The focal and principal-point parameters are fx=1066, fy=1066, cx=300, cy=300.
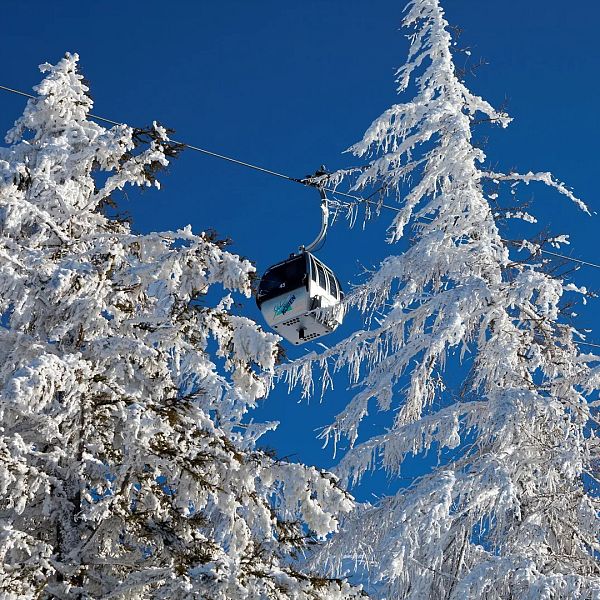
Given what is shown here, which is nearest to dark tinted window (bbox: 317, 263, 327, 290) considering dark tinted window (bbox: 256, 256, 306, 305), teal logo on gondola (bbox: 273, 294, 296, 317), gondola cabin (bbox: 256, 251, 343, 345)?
gondola cabin (bbox: 256, 251, 343, 345)

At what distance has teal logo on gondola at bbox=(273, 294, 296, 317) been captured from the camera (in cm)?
1349

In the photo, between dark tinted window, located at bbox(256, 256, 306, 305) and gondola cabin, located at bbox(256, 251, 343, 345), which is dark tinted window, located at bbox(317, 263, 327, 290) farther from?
dark tinted window, located at bbox(256, 256, 306, 305)

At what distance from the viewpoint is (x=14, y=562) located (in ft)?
34.1

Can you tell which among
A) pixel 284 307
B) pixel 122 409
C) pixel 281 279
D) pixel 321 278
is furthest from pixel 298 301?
pixel 122 409

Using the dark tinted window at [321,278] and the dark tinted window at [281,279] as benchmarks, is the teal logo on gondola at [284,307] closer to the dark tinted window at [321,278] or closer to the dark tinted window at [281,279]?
the dark tinted window at [281,279]

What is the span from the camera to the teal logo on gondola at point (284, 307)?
1349cm

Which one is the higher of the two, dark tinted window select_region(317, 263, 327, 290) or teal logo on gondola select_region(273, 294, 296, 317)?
dark tinted window select_region(317, 263, 327, 290)

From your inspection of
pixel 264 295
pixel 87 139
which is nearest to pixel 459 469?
pixel 264 295

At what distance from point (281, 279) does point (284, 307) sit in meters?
0.40

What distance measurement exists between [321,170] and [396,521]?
19.2 ft

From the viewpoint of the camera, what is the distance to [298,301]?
44.2ft

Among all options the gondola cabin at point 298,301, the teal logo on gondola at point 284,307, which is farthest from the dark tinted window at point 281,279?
the teal logo on gondola at point 284,307

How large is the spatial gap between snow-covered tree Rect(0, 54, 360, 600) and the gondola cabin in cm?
81

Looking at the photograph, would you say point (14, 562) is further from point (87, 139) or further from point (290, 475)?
point (87, 139)
